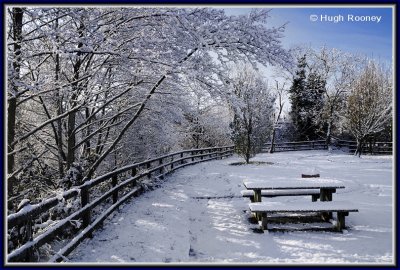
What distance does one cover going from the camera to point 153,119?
47.6 ft

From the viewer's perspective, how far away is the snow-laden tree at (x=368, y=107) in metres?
26.9

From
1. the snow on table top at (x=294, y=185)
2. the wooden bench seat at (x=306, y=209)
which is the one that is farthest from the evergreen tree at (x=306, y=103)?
the wooden bench seat at (x=306, y=209)

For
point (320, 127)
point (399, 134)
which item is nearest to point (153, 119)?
point (399, 134)

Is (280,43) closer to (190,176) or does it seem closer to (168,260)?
(168,260)

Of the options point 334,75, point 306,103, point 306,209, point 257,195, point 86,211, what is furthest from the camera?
point 306,103

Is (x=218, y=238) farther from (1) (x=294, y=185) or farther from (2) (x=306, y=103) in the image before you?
(2) (x=306, y=103)

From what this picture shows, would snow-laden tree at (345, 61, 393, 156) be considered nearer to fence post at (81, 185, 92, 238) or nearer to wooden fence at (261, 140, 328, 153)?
wooden fence at (261, 140, 328, 153)

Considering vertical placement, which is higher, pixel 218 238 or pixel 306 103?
pixel 306 103

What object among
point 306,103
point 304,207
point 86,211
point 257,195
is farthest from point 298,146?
point 86,211

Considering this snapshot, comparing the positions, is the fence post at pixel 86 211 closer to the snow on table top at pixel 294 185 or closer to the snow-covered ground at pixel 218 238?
the snow-covered ground at pixel 218 238

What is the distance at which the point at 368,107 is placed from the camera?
89.1ft

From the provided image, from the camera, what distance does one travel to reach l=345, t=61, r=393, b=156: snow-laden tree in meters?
26.9

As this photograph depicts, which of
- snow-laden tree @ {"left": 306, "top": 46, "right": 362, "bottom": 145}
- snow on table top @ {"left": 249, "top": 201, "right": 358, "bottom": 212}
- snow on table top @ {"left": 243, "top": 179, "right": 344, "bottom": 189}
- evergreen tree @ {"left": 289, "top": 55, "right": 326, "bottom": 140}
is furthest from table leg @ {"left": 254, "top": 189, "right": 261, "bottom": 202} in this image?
evergreen tree @ {"left": 289, "top": 55, "right": 326, "bottom": 140}

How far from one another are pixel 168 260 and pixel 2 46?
359 centimetres
